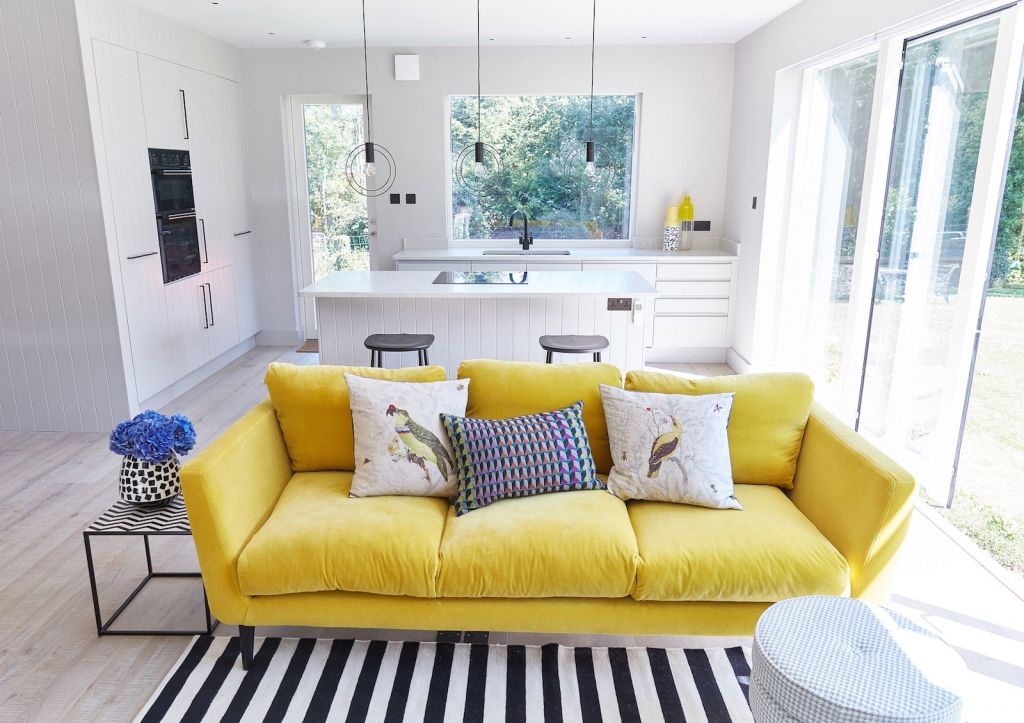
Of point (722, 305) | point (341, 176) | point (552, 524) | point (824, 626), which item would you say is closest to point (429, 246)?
point (341, 176)

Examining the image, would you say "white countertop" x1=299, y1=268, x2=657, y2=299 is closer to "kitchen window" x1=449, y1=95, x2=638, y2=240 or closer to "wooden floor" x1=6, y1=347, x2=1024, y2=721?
"wooden floor" x1=6, y1=347, x2=1024, y2=721

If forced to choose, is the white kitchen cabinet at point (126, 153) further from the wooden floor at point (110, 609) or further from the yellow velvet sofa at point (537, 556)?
the yellow velvet sofa at point (537, 556)

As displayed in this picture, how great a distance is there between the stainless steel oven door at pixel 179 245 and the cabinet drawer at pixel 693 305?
3.44m

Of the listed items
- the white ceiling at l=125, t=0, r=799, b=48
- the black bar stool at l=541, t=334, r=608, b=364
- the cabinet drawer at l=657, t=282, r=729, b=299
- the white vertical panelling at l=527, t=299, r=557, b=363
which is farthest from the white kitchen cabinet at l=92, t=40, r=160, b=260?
the cabinet drawer at l=657, t=282, r=729, b=299

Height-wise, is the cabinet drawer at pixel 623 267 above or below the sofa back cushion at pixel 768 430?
above

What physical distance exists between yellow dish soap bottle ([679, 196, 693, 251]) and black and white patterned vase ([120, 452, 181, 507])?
14.6ft

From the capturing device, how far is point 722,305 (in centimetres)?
560

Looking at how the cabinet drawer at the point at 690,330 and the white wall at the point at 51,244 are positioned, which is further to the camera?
the cabinet drawer at the point at 690,330

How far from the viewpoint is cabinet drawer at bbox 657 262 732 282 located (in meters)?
5.50

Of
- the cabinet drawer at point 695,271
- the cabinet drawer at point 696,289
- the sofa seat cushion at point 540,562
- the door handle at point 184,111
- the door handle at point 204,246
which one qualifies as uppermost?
the door handle at point 184,111

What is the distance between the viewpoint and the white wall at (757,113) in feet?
12.8

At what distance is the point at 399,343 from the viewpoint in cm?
379

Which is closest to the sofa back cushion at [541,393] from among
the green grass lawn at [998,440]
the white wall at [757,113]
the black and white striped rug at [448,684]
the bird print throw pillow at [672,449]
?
the bird print throw pillow at [672,449]

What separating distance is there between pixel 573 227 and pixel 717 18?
6.54ft
